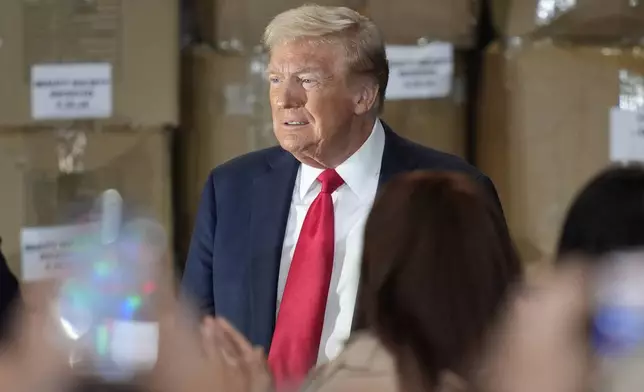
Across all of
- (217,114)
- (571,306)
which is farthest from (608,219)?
(217,114)

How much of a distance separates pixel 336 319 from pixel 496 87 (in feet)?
1.52

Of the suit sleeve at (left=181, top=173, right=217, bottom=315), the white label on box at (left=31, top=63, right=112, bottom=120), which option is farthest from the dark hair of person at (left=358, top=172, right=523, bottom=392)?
the white label on box at (left=31, top=63, right=112, bottom=120)

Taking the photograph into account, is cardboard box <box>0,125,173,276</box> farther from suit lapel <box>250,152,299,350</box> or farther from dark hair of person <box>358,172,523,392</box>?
dark hair of person <box>358,172,523,392</box>

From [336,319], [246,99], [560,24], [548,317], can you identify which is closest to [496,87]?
[560,24]

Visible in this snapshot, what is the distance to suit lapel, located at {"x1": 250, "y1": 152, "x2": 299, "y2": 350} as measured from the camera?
833mm

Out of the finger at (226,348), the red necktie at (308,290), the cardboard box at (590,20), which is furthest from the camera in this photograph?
the cardboard box at (590,20)

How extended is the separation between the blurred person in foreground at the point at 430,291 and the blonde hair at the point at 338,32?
0.26 meters

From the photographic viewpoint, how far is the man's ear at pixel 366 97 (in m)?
0.84

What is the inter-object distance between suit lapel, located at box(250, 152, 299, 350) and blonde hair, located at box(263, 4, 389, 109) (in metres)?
0.15

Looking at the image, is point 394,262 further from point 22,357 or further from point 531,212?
point 531,212

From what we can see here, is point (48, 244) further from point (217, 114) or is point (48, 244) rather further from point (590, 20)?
point (590, 20)

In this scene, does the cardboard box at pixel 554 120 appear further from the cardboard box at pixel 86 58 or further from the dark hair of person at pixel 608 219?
the cardboard box at pixel 86 58

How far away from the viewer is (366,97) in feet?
2.81

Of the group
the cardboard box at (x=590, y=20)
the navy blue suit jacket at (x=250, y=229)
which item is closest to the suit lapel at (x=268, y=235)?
the navy blue suit jacket at (x=250, y=229)
